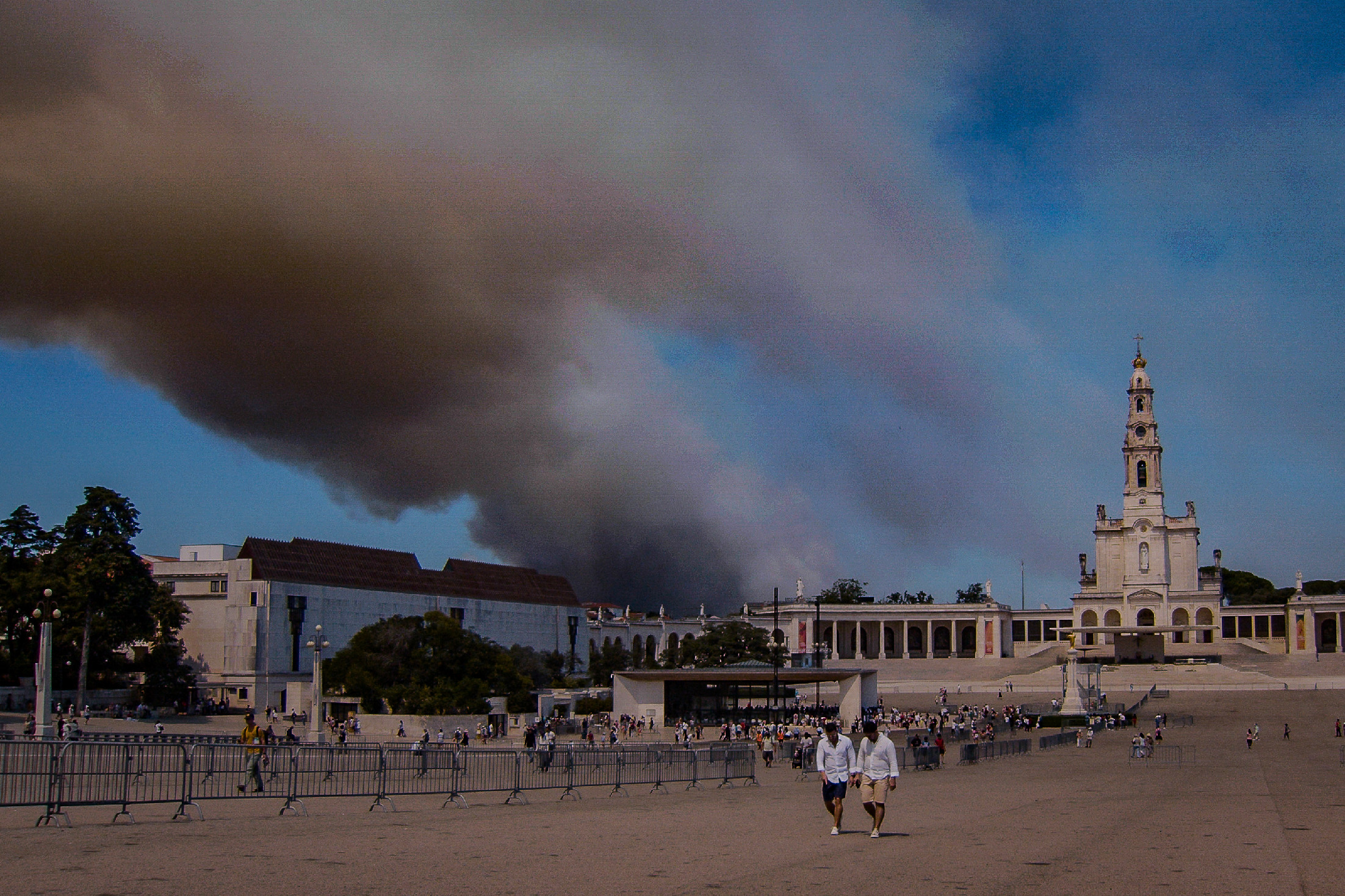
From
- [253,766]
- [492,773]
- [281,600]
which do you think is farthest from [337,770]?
[281,600]

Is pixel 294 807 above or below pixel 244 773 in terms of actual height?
below

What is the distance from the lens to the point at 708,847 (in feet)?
50.9

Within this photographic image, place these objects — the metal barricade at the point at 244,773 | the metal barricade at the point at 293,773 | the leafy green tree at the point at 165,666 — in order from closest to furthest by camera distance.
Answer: the metal barricade at the point at 293,773
the metal barricade at the point at 244,773
the leafy green tree at the point at 165,666

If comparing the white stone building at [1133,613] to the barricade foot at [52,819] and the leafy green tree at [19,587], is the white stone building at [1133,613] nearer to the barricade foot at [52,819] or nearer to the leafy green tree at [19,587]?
the leafy green tree at [19,587]

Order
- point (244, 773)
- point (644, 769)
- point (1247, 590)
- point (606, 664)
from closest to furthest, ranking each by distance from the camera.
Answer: point (244, 773) < point (644, 769) < point (606, 664) < point (1247, 590)

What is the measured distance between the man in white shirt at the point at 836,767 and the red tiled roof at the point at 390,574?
82.0m

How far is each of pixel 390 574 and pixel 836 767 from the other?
95016 mm

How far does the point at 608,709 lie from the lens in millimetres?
77188

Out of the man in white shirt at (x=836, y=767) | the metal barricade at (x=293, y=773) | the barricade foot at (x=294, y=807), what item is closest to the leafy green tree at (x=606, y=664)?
the metal barricade at (x=293, y=773)

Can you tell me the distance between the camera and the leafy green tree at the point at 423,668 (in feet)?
214

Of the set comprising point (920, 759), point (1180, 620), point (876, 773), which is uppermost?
point (1180, 620)

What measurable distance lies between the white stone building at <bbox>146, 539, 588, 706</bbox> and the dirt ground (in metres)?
65.0

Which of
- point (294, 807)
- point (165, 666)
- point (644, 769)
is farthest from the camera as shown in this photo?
point (165, 666)

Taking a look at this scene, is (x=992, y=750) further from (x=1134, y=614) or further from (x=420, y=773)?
(x=1134, y=614)
